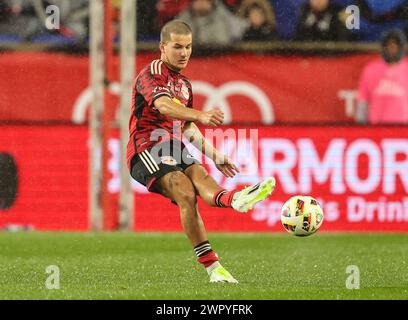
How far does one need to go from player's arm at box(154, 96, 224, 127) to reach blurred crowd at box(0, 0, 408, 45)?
26.0 ft

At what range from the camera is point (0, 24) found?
1866cm

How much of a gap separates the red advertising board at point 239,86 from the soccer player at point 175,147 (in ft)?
24.4

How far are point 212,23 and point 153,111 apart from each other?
770 centimetres

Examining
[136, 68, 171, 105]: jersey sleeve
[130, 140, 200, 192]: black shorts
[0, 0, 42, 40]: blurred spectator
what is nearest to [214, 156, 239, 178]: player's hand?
[130, 140, 200, 192]: black shorts

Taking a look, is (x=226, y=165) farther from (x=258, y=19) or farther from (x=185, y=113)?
(x=258, y=19)

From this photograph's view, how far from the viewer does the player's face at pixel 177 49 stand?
10.8m

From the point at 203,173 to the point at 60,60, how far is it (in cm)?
839

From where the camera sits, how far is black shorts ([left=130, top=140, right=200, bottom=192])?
35.2 ft

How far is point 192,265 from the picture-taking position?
12.4m

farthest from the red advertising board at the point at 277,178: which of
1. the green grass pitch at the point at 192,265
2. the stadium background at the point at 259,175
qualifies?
the green grass pitch at the point at 192,265

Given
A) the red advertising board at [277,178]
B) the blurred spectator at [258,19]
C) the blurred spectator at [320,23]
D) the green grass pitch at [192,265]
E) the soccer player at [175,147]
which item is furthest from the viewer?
the blurred spectator at [258,19]

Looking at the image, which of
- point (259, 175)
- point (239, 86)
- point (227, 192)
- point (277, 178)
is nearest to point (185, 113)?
point (227, 192)

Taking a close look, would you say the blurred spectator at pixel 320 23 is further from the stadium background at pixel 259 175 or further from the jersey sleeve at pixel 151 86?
the jersey sleeve at pixel 151 86

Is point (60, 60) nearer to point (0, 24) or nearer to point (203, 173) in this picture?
point (0, 24)
